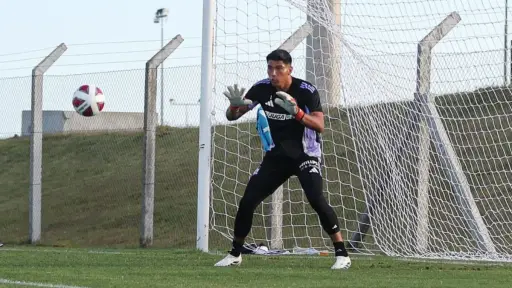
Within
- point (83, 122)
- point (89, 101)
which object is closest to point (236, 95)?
point (89, 101)

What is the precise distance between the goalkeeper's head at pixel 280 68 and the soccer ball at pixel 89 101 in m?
5.74

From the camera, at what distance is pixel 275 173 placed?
9992 mm

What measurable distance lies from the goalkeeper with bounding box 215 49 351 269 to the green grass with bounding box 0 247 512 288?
352 millimetres

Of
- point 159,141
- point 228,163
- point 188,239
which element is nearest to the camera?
point 228,163

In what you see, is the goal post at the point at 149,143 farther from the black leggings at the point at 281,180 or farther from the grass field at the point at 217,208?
the black leggings at the point at 281,180

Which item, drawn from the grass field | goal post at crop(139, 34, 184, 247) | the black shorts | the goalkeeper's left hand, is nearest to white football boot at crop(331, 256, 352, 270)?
the grass field

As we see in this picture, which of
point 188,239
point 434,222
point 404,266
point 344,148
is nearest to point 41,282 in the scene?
point 404,266

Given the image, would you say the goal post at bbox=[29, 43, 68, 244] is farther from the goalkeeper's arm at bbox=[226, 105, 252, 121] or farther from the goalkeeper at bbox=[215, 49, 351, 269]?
the goalkeeper at bbox=[215, 49, 351, 269]

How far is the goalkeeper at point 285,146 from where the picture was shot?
974 centimetres

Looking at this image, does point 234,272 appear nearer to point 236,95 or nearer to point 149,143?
point 236,95

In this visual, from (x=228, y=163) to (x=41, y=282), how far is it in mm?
5915

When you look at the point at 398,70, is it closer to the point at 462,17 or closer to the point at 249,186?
the point at 462,17

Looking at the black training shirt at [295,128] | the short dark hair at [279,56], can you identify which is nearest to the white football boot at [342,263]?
the black training shirt at [295,128]

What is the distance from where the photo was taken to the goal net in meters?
12.3
